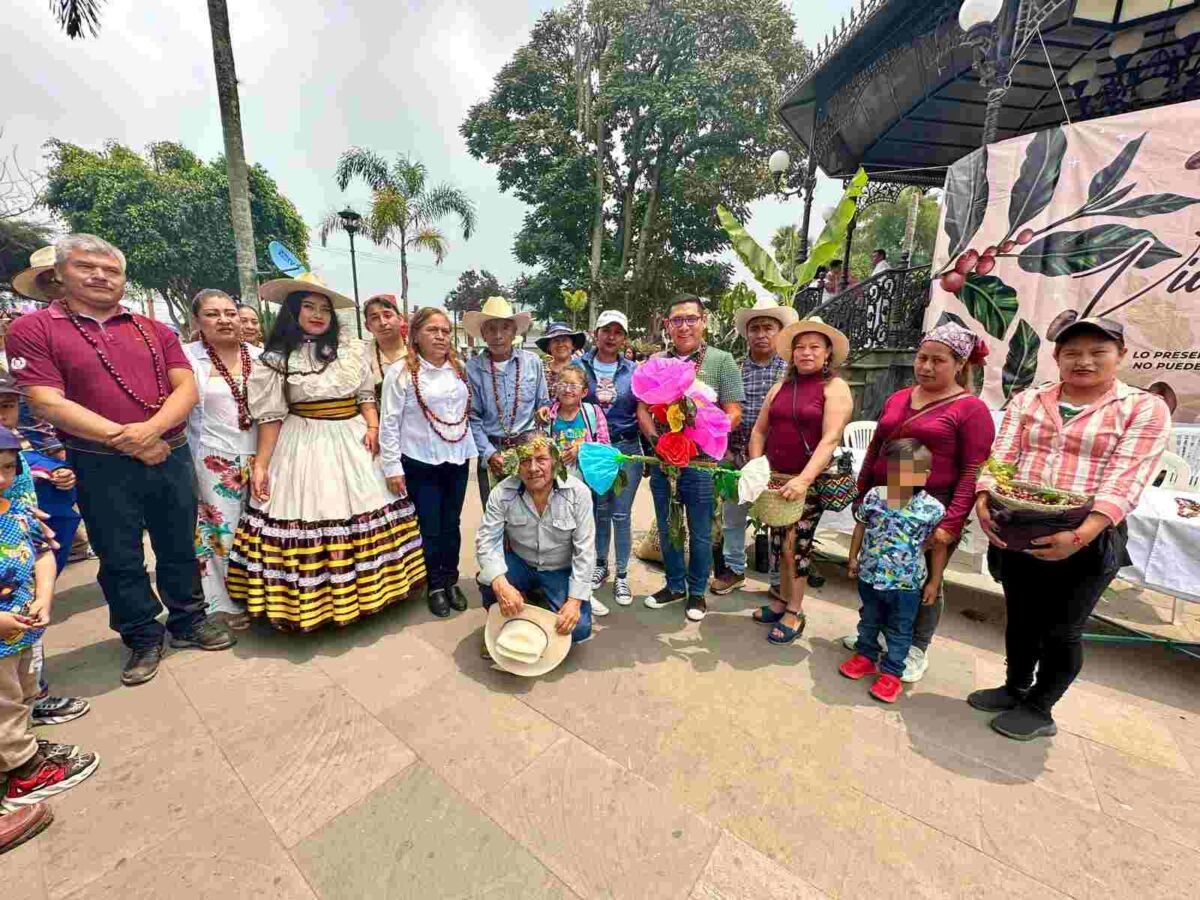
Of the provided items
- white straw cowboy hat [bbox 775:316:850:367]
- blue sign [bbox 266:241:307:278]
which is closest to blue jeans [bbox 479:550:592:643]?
white straw cowboy hat [bbox 775:316:850:367]

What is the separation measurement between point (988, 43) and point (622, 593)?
6039 millimetres

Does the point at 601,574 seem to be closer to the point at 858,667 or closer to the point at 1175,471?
the point at 858,667

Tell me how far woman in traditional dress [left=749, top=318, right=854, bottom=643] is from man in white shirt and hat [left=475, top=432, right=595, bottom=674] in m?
1.09

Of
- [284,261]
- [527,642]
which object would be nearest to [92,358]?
[284,261]

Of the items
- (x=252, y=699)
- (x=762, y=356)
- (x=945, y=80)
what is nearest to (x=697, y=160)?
(x=945, y=80)

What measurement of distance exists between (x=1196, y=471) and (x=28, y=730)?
688 centimetres

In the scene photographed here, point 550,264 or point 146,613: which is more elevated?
point 550,264

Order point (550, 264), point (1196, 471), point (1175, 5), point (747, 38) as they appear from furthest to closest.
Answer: point (550, 264), point (747, 38), point (1175, 5), point (1196, 471)

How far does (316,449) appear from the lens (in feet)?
9.01

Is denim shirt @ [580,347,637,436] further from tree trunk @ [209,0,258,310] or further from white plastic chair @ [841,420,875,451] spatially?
tree trunk @ [209,0,258,310]

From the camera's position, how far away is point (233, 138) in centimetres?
676

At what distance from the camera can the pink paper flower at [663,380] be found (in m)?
2.45

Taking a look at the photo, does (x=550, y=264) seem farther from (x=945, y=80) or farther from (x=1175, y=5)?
(x=1175, y=5)

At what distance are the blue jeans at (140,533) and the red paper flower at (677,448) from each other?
2.48 m
